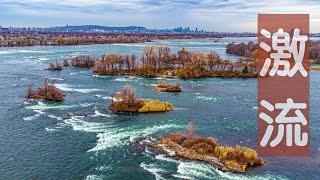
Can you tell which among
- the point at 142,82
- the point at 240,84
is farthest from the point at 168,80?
the point at 240,84

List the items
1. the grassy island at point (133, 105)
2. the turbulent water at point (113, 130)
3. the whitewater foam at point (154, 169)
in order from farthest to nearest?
the grassy island at point (133, 105) < the turbulent water at point (113, 130) < the whitewater foam at point (154, 169)

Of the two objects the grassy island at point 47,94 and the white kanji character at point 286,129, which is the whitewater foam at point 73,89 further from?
the white kanji character at point 286,129

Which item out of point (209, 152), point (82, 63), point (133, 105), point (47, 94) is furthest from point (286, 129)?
point (82, 63)

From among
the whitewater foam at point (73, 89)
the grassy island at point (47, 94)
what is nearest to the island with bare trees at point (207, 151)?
the grassy island at point (47, 94)

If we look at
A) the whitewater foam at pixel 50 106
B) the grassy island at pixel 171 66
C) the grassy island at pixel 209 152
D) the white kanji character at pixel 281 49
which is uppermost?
the white kanji character at pixel 281 49

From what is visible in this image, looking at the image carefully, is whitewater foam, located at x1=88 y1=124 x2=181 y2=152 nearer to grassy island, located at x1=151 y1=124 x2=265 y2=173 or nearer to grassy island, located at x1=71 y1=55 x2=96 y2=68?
grassy island, located at x1=151 y1=124 x2=265 y2=173

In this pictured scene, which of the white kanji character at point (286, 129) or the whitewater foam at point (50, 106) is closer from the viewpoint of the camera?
the white kanji character at point (286, 129)

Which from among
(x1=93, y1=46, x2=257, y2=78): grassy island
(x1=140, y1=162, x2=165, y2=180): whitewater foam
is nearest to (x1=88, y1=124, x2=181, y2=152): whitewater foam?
(x1=140, y1=162, x2=165, y2=180): whitewater foam
